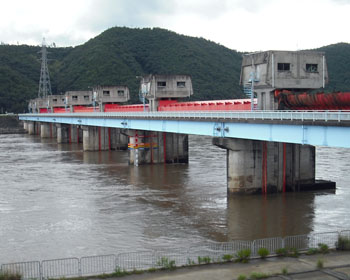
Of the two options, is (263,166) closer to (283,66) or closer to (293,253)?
(283,66)

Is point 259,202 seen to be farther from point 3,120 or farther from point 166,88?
point 3,120

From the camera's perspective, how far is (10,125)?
491ft

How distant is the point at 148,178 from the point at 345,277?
32604mm

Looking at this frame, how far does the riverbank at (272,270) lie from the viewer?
16656 mm

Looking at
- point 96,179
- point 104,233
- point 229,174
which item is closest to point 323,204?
point 229,174

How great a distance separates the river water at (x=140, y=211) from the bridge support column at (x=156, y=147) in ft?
12.3

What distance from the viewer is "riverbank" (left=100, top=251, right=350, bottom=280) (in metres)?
16.7

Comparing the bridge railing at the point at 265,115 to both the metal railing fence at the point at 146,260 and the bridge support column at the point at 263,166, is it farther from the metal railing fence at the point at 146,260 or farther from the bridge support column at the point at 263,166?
the metal railing fence at the point at 146,260

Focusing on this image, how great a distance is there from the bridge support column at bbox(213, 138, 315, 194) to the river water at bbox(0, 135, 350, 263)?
1.02m

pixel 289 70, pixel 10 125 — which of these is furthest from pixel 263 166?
pixel 10 125

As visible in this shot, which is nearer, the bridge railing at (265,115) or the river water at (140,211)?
the river water at (140,211)

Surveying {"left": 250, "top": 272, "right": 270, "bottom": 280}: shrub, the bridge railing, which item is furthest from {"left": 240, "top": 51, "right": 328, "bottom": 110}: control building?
{"left": 250, "top": 272, "right": 270, "bottom": 280}: shrub

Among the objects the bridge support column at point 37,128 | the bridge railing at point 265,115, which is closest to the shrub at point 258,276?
the bridge railing at point 265,115

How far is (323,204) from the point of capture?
110 feet
